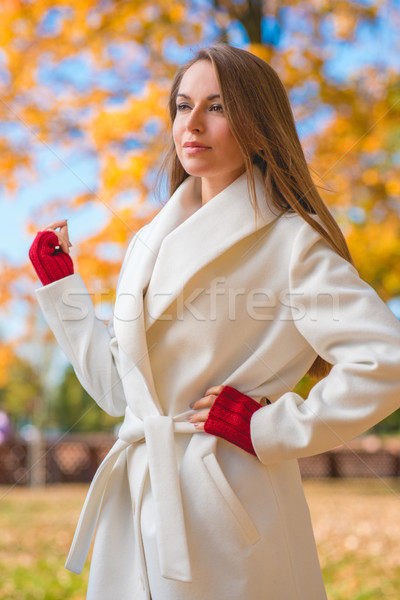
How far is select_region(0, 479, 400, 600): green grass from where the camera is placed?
4160 mm

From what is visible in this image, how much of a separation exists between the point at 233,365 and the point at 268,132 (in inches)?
21.1

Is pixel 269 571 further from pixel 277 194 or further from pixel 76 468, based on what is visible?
pixel 76 468

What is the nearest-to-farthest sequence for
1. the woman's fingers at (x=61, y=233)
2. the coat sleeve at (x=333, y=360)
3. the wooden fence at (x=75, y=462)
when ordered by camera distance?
the coat sleeve at (x=333, y=360)
the woman's fingers at (x=61, y=233)
the wooden fence at (x=75, y=462)

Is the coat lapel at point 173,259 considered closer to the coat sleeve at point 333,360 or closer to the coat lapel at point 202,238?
the coat lapel at point 202,238

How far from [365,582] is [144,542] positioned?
3.35 meters

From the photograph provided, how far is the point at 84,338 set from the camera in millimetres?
1675

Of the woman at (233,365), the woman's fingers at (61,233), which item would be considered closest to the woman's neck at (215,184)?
the woman at (233,365)

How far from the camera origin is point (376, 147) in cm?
531

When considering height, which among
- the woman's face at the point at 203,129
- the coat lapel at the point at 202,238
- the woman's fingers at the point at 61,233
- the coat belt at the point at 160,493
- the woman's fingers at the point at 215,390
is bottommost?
the coat belt at the point at 160,493

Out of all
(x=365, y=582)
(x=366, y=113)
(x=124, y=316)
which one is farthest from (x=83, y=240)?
(x=124, y=316)

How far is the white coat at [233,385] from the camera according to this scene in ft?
4.45

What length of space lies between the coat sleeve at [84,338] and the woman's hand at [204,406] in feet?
0.99

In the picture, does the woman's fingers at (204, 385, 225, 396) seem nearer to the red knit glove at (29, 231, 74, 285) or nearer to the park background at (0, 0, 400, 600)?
the red knit glove at (29, 231, 74, 285)

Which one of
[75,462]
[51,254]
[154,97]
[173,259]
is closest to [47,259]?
[51,254]
